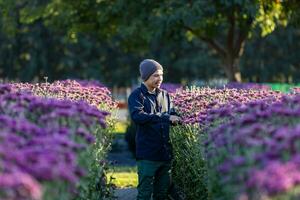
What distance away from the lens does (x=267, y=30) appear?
21.2 m

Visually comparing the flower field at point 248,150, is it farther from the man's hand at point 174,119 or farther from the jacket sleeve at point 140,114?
the jacket sleeve at point 140,114

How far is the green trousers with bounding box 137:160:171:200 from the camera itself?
858 centimetres

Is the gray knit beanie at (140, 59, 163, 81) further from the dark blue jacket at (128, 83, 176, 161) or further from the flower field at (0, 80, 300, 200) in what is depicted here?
the flower field at (0, 80, 300, 200)

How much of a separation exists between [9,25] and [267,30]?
905 centimetres

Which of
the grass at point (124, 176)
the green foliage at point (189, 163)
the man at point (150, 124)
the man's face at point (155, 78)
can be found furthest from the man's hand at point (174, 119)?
the grass at point (124, 176)

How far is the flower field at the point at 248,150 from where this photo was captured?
12.6 ft

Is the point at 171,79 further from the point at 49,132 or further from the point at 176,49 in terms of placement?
the point at 49,132

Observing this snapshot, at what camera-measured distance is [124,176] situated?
564 inches

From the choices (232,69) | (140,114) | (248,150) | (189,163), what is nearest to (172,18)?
(232,69)

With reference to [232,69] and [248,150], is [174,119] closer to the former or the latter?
[248,150]

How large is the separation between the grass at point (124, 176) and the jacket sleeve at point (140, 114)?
286 centimetres

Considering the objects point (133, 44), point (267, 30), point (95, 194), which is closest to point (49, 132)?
point (95, 194)

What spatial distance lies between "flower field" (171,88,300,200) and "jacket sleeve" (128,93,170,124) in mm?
290

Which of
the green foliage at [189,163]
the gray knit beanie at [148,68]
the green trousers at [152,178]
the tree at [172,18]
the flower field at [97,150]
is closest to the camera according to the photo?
the flower field at [97,150]
